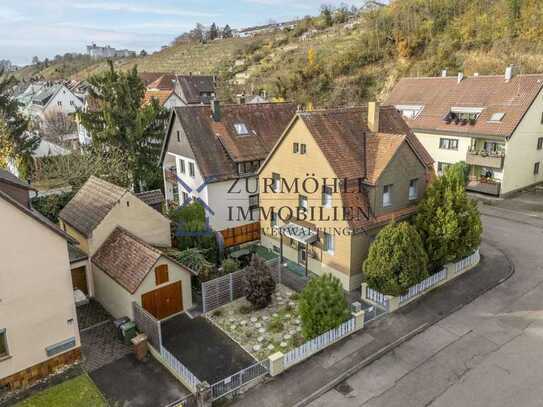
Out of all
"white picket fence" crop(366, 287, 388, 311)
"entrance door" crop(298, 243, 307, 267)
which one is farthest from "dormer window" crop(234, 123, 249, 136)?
"white picket fence" crop(366, 287, 388, 311)

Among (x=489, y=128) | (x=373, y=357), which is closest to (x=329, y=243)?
(x=373, y=357)

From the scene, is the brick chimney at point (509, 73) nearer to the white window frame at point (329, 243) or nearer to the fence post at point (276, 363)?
the white window frame at point (329, 243)

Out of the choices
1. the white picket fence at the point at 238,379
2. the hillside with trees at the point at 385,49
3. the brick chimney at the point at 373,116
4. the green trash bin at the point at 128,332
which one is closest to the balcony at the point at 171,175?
the green trash bin at the point at 128,332

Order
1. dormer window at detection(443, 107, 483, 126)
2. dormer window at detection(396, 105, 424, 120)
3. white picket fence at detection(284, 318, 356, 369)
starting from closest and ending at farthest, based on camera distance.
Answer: white picket fence at detection(284, 318, 356, 369) → dormer window at detection(443, 107, 483, 126) → dormer window at detection(396, 105, 424, 120)

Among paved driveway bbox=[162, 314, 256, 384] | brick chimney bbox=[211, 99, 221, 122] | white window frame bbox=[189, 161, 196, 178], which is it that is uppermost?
brick chimney bbox=[211, 99, 221, 122]

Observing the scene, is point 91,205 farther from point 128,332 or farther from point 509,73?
point 509,73

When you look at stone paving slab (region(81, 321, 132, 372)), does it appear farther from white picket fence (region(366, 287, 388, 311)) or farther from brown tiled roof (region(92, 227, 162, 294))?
white picket fence (region(366, 287, 388, 311))
